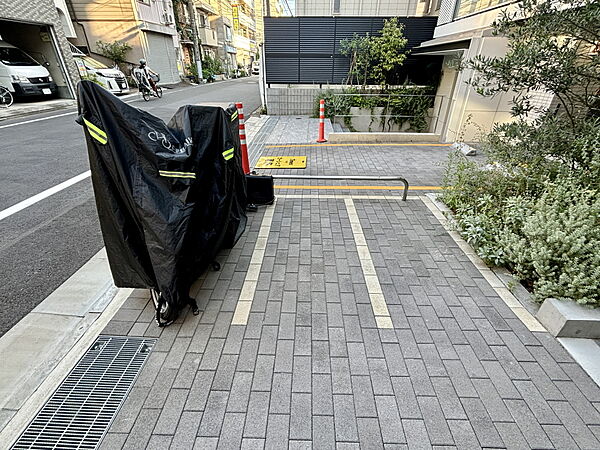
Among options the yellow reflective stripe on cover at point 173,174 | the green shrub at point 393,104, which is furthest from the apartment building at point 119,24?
the yellow reflective stripe on cover at point 173,174

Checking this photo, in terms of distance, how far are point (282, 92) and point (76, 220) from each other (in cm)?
859

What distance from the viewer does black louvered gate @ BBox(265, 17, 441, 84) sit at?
9.62 m

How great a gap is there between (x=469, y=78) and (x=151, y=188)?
7.23 metres

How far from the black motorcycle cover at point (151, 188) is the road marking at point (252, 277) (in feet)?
1.45

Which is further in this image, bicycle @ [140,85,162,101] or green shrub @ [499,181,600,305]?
bicycle @ [140,85,162,101]

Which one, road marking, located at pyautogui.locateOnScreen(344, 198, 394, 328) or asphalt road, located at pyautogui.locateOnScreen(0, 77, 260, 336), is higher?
road marking, located at pyautogui.locateOnScreen(344, 198, 394, 328)

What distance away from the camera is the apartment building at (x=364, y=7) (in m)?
11.5

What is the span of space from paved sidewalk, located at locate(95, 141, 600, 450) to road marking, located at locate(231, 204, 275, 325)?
0.6 inches

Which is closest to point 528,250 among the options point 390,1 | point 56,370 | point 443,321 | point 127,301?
point 443,321

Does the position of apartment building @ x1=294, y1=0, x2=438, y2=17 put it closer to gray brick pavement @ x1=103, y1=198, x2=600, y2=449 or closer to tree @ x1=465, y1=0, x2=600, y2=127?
tree @ x1=465, y1=0, x2=600, y2=127

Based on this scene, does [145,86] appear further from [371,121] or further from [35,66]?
[371,121]

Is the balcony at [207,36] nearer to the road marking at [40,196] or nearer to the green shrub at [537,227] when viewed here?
the road marking at [40,196]

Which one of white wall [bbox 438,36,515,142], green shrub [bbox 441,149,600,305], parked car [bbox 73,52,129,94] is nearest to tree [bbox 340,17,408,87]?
white wall [bbox 438,36,515,142]

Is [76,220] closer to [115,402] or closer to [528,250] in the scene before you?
[115,402]
